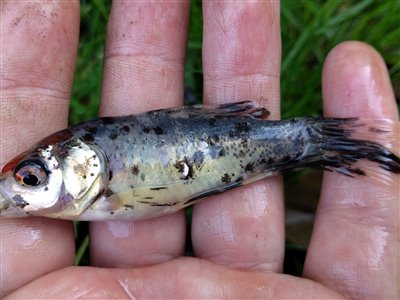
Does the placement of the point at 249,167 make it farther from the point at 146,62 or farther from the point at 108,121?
the point at 146,62

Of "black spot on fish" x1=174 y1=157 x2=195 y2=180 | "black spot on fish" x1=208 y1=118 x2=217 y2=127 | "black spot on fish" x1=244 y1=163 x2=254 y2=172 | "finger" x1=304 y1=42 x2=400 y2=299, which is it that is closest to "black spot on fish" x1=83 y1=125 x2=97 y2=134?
"black spot on fish" x1=174 y1=157 x2=195 y2=180

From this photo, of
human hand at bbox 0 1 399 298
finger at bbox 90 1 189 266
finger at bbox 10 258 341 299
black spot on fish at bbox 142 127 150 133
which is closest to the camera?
finger at bbox 10 258 341 299

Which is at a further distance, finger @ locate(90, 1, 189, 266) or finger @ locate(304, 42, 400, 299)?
finger @ locate(90, 1, 189, 266)

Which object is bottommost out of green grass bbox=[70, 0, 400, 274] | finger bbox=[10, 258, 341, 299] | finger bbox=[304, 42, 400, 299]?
finger bbox=[10, 258, 341, 299]

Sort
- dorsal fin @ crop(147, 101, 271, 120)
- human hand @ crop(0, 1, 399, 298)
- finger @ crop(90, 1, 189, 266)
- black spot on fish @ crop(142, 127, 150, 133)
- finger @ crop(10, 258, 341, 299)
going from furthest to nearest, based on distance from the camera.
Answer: finger @ crop(90, 1, 189, 266) < dorsal fin @ crop(147, 101, 271, 120) < black spot on fish @ crop(142, 127, 150, 133) < human hand @ crop(0, 1, 399, 298) < finger @ crop(10, 258, 341, 299)

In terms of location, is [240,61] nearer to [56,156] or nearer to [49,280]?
[56,156]

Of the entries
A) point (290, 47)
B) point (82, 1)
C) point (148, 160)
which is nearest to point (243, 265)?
point (148, 160)

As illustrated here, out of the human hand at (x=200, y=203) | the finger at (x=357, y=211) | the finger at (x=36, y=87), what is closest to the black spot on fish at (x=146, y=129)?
the human hand at (x=200, y=203)

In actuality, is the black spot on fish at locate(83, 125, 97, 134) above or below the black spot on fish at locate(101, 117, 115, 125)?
below

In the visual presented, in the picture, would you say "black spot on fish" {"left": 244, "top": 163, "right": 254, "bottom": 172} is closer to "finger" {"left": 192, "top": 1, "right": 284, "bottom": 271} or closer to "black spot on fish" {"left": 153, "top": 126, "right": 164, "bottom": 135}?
"finger" {"left": 192, "top": 1, "right": 284, "bottom": 271}
